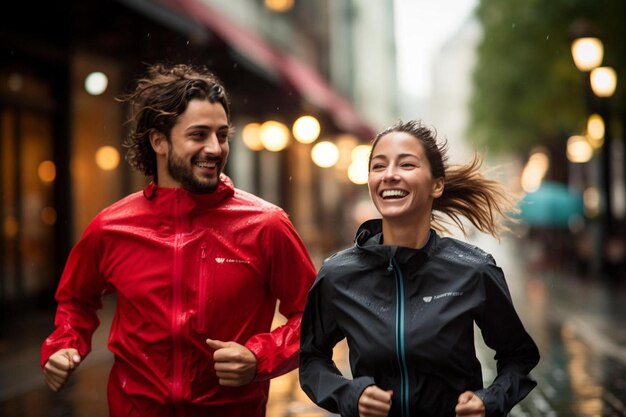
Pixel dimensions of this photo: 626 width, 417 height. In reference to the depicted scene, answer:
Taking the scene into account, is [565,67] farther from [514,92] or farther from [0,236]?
[0,236]

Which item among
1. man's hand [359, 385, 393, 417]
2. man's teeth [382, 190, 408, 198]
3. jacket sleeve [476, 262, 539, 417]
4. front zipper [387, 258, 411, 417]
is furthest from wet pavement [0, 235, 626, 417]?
man's hand [359, 385, 393, 417]

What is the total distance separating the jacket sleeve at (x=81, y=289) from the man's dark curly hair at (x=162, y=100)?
1.20 ft

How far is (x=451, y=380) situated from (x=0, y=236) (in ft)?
41.8

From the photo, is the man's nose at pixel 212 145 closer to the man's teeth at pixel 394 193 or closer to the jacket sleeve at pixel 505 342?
the man's teeth at pixel 394 193

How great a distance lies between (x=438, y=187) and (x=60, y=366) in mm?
1496

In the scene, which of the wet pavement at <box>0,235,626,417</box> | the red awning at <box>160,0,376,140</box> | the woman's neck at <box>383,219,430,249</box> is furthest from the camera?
the red awning at <box>160,0,376,140</box>

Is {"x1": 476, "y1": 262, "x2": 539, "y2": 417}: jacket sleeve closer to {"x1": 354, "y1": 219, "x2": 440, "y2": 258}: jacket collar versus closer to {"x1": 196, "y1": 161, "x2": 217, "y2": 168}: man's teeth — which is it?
{"x1": 354, "y1": 219, "x2": 440, "y2": 258}: jacket collar

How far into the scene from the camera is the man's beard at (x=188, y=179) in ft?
12.5

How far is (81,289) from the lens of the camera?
161 inches

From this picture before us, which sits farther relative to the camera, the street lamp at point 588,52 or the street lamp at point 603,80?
the street lamp at point 603,80

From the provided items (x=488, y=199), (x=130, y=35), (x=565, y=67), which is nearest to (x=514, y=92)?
(x=565, y=67)

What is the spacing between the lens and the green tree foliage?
22781mm

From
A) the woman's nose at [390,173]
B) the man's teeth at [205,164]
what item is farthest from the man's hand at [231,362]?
the woman's nose at [390,173]

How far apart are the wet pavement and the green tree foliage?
208 inches
